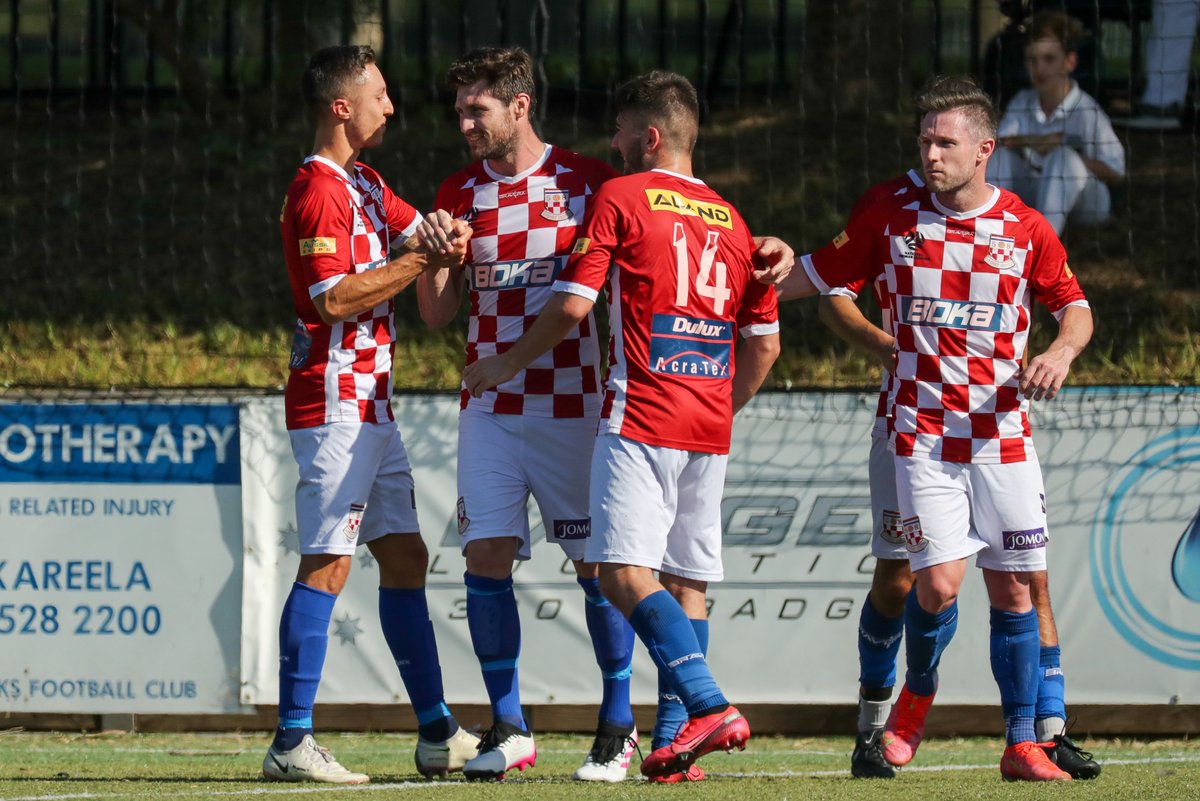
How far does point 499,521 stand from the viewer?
480 cm

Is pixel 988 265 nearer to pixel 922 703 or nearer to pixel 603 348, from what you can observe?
pixel 922 703

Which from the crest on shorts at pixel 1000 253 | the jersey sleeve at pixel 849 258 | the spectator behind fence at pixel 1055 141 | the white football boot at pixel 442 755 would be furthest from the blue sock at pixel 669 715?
the spectator behind fence at pixel 1055 141

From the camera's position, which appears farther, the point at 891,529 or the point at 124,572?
the point at 124,572

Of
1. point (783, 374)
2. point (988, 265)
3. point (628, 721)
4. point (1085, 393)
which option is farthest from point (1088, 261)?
point (628, 721)

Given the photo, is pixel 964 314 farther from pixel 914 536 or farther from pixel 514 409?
pixel 514 409

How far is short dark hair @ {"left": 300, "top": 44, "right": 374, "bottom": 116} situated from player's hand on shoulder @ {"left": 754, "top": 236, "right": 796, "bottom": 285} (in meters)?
1.39

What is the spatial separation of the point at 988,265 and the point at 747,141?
6906 mm

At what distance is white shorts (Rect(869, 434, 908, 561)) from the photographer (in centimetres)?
510

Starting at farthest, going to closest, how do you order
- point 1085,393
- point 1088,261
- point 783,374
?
point 1088,261
point 783,374
point 1085,393

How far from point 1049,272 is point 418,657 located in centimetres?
227

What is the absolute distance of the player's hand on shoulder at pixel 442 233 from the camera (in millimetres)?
4621

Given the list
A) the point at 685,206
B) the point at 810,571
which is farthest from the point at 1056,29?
the point at 685,206

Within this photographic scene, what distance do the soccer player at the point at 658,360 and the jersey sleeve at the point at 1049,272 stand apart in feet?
2.88

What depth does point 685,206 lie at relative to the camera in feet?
15.0
